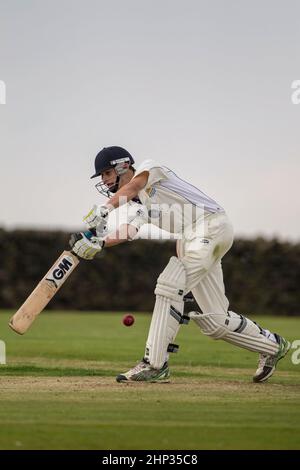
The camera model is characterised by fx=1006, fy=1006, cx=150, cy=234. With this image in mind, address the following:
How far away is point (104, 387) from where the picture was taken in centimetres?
767

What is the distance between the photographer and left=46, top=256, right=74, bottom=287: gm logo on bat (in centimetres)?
809

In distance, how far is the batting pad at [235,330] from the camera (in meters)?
8.02

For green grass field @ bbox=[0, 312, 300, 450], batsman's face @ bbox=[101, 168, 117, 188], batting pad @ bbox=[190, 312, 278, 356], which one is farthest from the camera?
batsman's face @ bbox=[101, 168, 117, 188]

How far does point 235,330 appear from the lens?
812 centimetres

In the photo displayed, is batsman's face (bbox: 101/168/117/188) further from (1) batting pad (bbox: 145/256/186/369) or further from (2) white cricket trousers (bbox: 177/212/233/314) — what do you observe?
(1) batting pad (bbox: 145/256/186/369)

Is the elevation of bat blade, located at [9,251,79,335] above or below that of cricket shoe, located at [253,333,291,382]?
above

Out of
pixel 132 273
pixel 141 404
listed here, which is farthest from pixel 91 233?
pixel 132 273

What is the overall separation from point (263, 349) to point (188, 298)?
2.50 feet

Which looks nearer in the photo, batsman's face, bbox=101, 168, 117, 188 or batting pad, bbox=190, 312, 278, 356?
batting pad, bbox=190, 312, 278, 356

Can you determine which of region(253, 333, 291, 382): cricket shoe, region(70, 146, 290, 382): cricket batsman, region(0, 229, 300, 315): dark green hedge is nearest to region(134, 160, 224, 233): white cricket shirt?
region(70, 146, 290, 382): cricket batsman

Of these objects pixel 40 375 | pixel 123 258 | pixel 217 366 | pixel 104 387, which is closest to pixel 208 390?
pixel 104 387

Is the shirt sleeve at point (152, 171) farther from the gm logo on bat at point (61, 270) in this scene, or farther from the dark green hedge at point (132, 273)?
the dark green hedge at point (132, 273)

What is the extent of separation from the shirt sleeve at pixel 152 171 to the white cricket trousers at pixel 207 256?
1.63 ft
